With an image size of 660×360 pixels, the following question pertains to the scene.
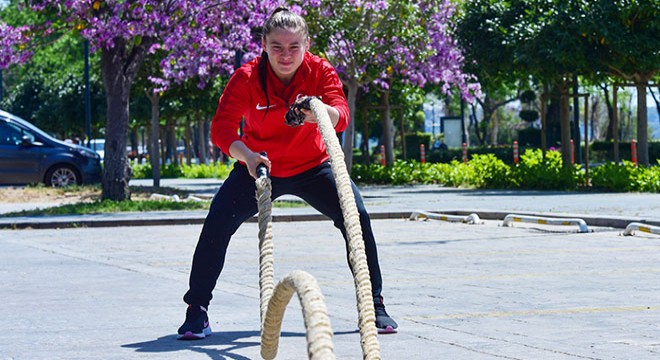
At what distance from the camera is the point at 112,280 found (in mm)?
9883

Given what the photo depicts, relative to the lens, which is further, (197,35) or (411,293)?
(197,35)

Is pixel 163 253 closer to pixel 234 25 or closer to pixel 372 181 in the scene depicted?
pixel 234 25

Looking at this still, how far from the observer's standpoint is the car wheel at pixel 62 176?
28.4 metres

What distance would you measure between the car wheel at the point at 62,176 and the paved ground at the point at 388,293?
1224 cm

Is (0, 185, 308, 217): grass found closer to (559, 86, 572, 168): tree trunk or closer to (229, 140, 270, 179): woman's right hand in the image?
(559, 86, 572, 168): tree trunk

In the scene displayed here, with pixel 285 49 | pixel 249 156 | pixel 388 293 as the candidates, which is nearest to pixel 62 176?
pixel 388 293

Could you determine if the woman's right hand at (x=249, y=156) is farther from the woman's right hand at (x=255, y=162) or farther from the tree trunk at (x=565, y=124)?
the tree trunk at (x=565, y=124)

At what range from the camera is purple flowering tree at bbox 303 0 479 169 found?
90.7 feet

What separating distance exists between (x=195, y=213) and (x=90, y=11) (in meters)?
3.94

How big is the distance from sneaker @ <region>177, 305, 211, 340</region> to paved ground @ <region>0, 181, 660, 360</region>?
0.26 feet

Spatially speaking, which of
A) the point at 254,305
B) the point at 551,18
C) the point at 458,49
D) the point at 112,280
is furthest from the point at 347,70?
the point at 254,305

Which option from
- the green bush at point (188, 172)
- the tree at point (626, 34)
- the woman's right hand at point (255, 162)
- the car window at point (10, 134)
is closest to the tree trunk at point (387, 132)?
the tree at point (626, 34)

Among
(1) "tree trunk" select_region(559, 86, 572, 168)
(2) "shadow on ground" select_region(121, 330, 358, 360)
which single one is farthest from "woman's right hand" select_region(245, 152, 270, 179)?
(1) "tree trunk" select_region(559, 86, 572, 168)

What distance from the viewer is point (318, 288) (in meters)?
3.51
